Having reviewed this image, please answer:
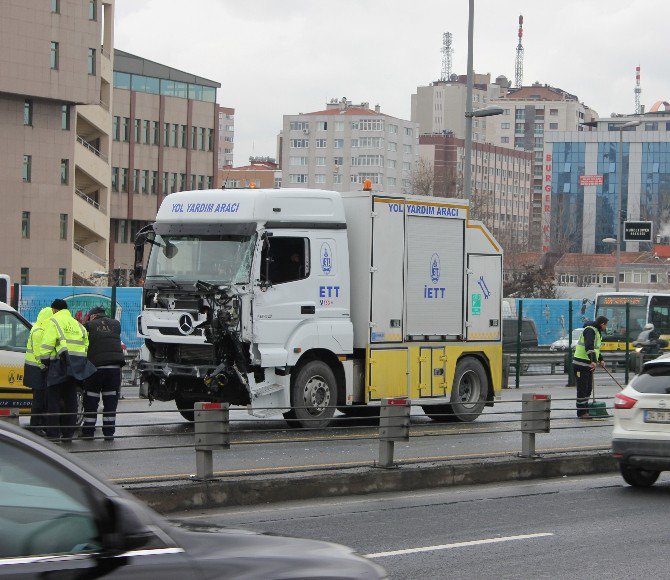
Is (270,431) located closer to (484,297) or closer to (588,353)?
(484,297)

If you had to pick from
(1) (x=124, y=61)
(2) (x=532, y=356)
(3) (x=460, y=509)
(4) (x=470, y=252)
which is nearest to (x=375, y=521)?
(3) (x=460, y=509)

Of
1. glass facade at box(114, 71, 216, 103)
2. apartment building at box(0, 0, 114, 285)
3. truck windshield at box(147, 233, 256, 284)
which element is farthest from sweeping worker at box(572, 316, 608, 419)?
glass facade at box(114, 71, 216, 103)

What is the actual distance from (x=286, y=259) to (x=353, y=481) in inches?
227

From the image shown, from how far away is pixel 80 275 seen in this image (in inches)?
2899

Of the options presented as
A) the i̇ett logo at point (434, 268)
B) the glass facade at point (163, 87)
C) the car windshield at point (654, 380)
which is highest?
the glass facade at point (163, 87)

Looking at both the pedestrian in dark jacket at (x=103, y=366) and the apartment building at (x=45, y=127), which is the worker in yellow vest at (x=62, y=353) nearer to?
the pedestrian in dark jacket at (x=103, y=366)

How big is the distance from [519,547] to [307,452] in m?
6.24

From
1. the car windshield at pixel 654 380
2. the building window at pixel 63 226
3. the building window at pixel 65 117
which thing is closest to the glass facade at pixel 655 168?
the building window at pixel 65 117

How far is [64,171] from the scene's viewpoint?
72.9 meters

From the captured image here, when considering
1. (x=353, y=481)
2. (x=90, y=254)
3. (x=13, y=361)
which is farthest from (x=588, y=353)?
(x=90, y=254)

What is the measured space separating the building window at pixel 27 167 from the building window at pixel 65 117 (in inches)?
103

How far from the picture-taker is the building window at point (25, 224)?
2793 inches

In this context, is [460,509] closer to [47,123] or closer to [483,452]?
[483,452]

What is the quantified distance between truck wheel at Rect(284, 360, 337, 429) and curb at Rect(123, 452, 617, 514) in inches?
165
